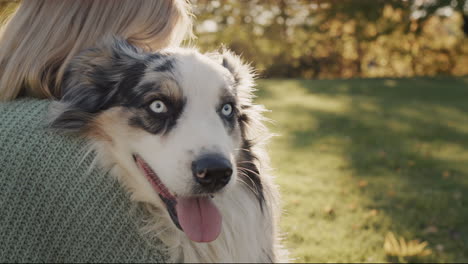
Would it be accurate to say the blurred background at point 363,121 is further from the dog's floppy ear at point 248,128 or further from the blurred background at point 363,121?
the dog's floppy ear at point 248,128

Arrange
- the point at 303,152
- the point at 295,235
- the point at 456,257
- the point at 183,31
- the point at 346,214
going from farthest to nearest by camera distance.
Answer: the point at 303,152 → the point at 346,214 → the point at 295,235 → the point at 456,257 → the point at 183,31

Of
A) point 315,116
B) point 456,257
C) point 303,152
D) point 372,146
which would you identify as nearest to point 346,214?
point 456,257

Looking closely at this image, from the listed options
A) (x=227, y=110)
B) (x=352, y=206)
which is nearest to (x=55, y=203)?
(x=227, y=110)

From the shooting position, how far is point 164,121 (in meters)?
2.11

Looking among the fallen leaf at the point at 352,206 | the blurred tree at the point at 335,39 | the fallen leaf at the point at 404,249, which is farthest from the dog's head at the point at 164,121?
the blurred tree at the point at 335,39

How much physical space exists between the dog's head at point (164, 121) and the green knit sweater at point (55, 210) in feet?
0.53

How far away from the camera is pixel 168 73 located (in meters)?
2.13

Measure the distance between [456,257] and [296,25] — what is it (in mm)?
14373

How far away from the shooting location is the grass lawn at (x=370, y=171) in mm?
3975

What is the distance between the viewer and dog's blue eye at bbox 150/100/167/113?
6.95 ft

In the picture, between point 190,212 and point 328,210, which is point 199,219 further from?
point 328,210

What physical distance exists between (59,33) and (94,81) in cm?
44

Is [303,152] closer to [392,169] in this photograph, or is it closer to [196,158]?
[392,169]

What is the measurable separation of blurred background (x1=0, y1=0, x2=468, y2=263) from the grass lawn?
2cm
